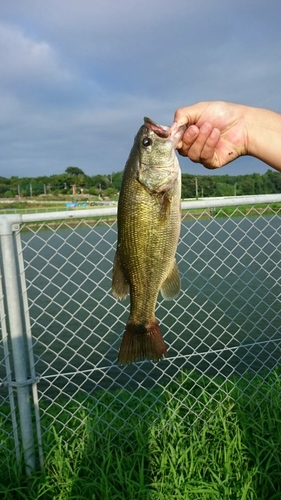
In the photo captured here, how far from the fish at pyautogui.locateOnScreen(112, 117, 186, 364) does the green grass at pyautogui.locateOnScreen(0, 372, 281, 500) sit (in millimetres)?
1525

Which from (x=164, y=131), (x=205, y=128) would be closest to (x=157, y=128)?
(x=164, y=131)

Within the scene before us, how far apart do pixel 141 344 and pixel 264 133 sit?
4.19 feet

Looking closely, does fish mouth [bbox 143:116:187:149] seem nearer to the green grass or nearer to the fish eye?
the fish eye

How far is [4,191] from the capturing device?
65250mm

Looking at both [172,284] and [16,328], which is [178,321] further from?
[172,284]

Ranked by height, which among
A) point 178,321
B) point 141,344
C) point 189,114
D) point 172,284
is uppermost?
point 189,114

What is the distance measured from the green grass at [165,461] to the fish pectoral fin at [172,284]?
1.43 m

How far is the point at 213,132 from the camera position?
2025 millimetres

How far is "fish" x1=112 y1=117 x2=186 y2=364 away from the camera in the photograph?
1810mm

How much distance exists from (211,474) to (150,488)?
41cm

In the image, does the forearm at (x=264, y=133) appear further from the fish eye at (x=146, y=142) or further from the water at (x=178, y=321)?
the water at (x=178, y=321)

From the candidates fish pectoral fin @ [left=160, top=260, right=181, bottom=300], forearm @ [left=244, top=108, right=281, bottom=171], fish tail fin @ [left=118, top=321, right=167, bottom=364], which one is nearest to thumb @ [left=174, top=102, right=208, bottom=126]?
forearm @ [left=244, top=108, right=281, bottom=171]

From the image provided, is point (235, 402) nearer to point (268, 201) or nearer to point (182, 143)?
point (268, 201)

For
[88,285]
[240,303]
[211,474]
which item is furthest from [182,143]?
[88,285]
